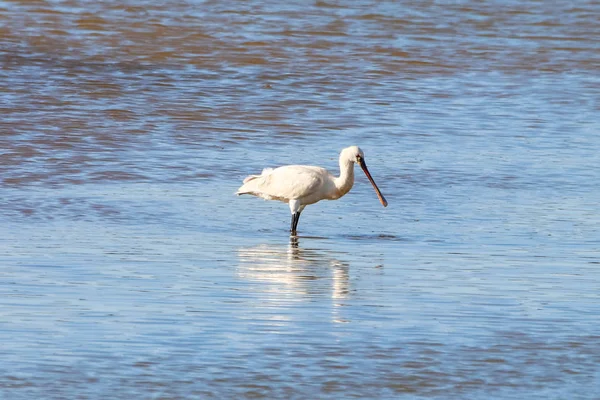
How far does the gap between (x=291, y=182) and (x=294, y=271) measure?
2.25m

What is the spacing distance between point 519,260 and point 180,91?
8.49 m

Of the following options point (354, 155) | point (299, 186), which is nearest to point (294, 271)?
point (299, 186)

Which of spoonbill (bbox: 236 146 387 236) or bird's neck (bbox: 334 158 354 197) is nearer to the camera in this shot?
spoonbill (bbox: 236 146 387 236)

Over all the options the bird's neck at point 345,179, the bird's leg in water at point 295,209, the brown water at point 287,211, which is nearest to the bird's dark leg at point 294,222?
the bird's leg in water at point 295,209

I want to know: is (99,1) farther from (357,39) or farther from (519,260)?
(519,260)

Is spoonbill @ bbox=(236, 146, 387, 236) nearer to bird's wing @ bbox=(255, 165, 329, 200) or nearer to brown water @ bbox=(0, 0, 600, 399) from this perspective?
bird's wing @ bbox=(255, 165, 329, 200)

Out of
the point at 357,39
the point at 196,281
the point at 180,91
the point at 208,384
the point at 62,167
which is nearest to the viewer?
the point at 208,384

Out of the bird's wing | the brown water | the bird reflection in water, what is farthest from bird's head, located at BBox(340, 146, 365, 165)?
the bird reflection in water

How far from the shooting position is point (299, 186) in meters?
11.4

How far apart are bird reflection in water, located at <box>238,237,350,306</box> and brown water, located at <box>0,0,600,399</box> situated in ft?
0.11

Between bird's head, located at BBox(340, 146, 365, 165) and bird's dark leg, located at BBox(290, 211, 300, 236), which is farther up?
bird's head, located at BBox(340, 146, 365, 165)

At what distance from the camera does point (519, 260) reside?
31.7 ft

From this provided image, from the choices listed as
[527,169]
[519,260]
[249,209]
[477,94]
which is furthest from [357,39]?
[519,260]

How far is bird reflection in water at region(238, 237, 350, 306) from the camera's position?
28.2ft
